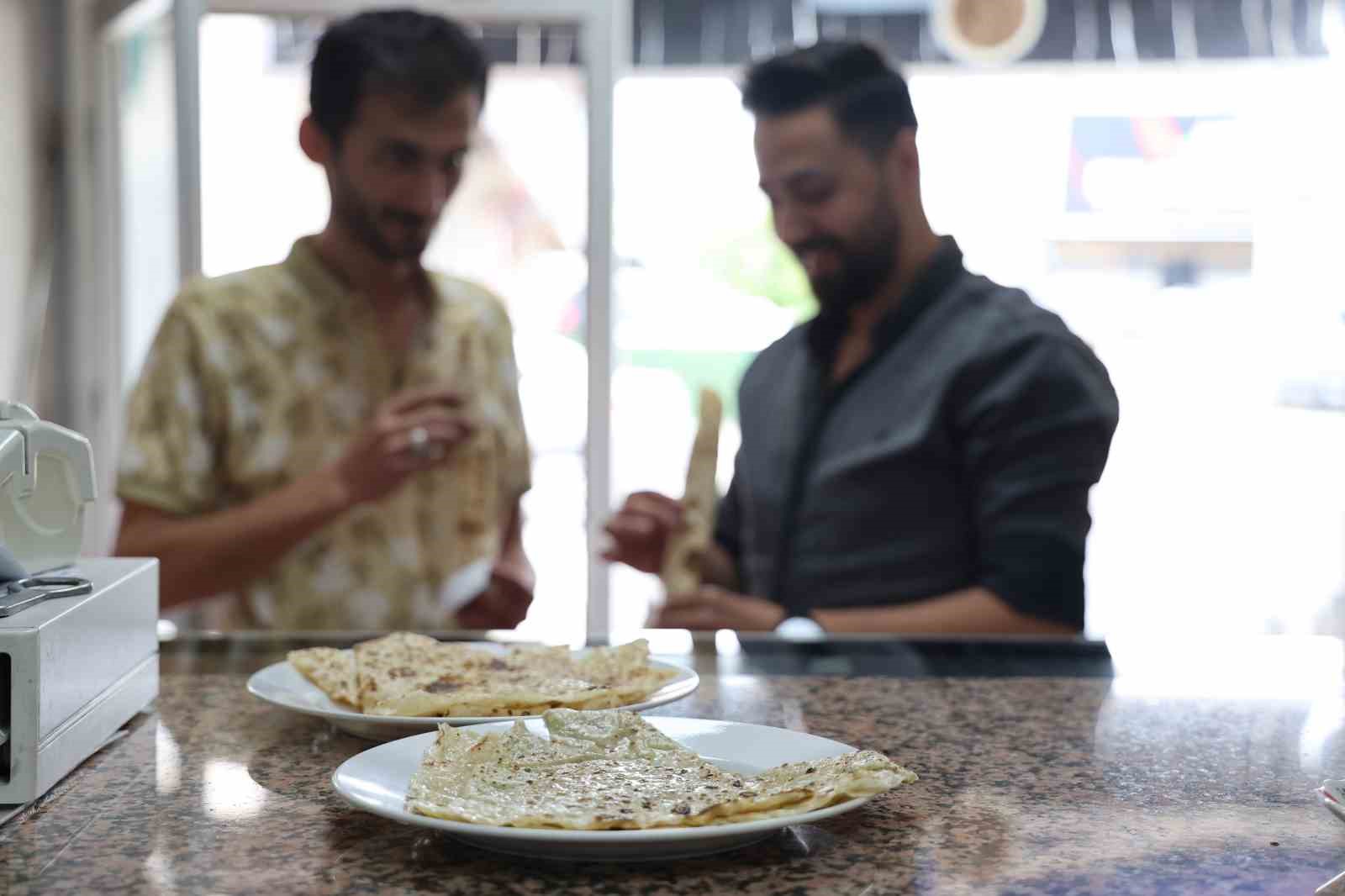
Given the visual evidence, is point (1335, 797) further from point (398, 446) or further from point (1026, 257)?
point (1026, 257)

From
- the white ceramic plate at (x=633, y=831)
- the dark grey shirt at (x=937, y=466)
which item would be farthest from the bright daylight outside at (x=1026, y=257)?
the white ceramic plate at (x=633, y=831)

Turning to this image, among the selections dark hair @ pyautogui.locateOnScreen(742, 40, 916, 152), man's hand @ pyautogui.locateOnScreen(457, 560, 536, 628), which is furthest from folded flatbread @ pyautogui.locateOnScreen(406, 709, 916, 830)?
dark hair @ pyautogui.locateOnScreen(742, 40, 916, 152)

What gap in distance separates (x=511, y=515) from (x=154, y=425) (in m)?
0.57

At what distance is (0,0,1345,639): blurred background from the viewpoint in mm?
2635

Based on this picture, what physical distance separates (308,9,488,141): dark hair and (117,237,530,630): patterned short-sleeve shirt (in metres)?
0.27

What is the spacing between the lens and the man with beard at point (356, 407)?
2.01m

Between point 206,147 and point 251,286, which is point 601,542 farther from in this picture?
point 206,147

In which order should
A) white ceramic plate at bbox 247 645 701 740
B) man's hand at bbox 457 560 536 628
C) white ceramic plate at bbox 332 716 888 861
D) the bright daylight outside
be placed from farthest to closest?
the bright daylight outside, man's hand at bbox 457 560 536 628, white ceramic plate at bbox 247 645 701 740, white ceramic plate at bbox 332 716 888 861

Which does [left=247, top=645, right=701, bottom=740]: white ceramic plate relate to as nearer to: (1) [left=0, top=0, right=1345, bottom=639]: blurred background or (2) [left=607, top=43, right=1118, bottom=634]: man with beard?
(2) [left=607, top=43, right=1118, bottom=634]: man with beard

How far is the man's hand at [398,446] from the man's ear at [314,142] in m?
0.54

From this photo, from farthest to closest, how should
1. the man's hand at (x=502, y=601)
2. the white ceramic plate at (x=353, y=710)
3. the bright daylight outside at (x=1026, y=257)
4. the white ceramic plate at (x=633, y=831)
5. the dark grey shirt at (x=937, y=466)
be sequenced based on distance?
the bright daylight outside at (x=1026, y=257) → the man's hand at (x=502, y=601) → the dark grey shirt at (x=937, y=466) → the white ceramic plate at (x=353, y=710) → the white ceramic plate at (x=633, y=831)

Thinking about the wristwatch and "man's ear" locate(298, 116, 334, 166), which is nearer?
the wristwatch

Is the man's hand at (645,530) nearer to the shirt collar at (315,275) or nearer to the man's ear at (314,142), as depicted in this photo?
the shirt collar at (315,275)

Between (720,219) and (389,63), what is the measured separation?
0.91 meters
